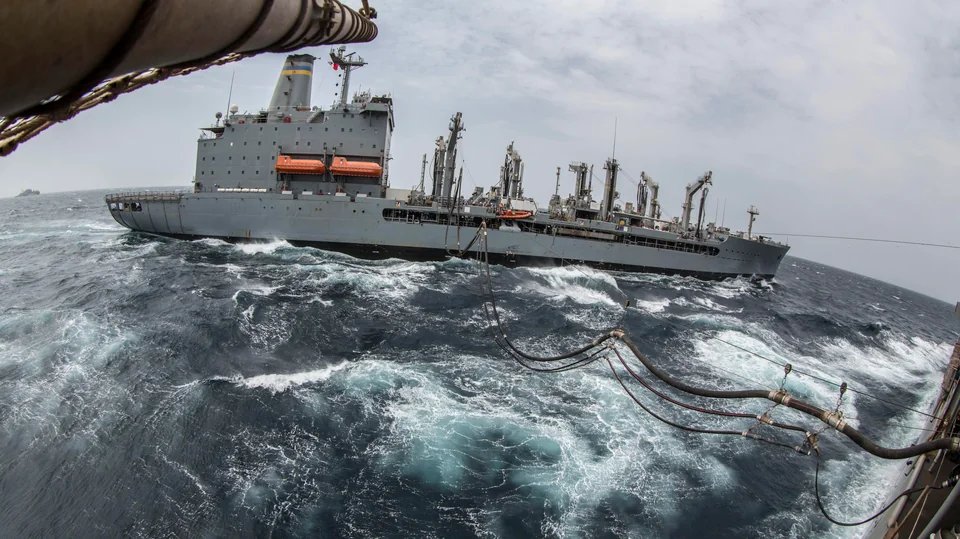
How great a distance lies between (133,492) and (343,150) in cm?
2747

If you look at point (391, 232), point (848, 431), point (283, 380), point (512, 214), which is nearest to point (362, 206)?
point (391, 232)

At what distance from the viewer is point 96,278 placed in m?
21.8

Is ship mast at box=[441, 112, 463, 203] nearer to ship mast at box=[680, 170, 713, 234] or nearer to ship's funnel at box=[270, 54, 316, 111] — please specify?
ship's funnel at box=[270, 54, 316, 111]

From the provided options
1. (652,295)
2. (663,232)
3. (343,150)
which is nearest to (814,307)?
(663,232)

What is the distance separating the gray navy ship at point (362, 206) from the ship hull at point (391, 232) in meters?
0.07

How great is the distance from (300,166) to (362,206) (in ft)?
18.0

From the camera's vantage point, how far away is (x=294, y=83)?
115ft

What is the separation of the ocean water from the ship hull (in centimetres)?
960

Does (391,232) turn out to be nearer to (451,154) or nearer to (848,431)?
(451,154)

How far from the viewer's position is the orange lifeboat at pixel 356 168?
31938 mm

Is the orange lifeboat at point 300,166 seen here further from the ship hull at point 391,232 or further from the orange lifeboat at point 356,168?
the ship hull at point 391,232

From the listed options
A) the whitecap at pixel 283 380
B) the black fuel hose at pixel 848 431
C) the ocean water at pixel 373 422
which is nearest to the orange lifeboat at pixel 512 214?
the ocean water at pixel 373 422

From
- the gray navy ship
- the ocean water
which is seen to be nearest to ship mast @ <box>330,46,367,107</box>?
the gray navy ship

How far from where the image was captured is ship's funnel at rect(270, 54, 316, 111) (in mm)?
35031
